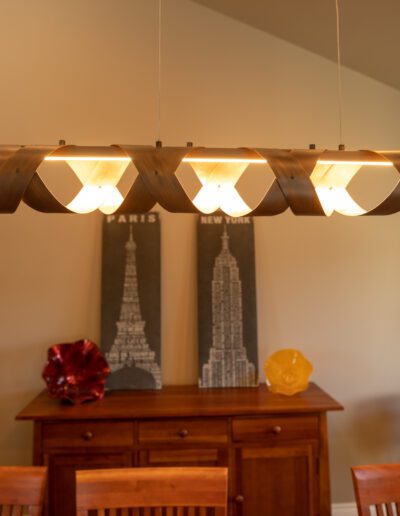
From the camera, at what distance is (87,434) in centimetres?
215

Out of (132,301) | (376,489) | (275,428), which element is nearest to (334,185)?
(376,489)

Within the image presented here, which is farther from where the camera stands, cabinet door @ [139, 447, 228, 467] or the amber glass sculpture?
the amber glass sculpture

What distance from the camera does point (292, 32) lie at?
2701mm

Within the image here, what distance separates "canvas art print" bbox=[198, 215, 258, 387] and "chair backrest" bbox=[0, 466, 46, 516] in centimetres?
123

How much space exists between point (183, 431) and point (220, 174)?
1.35 m

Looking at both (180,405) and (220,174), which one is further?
(180,405)

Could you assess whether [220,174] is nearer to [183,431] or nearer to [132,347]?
[183,431]

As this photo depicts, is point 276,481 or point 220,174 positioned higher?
point 220,174

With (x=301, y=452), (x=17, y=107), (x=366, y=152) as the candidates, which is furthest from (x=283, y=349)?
(x=17, y=107)

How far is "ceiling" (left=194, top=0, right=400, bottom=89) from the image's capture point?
90.0 inches

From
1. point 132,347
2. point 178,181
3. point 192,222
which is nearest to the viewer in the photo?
point 178,181

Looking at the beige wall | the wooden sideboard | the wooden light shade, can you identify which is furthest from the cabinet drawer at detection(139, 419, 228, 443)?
the wooden light shade

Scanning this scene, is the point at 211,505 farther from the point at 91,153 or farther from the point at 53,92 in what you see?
the point at 53,92

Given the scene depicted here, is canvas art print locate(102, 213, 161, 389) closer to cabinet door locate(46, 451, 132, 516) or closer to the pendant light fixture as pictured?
cabinet door locate(46, 451, 132, 516)
